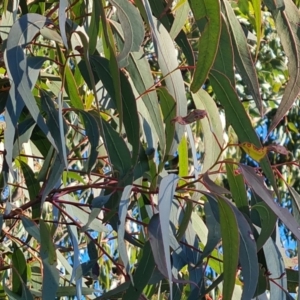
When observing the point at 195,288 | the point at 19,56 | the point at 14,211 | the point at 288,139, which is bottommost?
the point at 195,288

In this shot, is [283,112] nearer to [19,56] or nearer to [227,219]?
[227,219]

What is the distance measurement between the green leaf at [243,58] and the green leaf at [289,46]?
4 cm

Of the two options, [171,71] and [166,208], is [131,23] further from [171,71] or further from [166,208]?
[166,208]

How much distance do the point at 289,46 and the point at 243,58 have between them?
7cm

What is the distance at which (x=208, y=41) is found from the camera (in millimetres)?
928

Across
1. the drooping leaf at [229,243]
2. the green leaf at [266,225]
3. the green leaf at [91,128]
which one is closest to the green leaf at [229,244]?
the drooping leaf at [229,243]

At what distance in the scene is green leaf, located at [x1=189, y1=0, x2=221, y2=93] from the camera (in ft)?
3.03

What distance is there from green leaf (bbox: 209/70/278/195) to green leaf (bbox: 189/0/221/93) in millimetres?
118

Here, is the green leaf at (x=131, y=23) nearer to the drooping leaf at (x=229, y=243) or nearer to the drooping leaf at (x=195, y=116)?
the drooping leaf at (x=195, y=116)

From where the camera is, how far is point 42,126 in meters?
0.92

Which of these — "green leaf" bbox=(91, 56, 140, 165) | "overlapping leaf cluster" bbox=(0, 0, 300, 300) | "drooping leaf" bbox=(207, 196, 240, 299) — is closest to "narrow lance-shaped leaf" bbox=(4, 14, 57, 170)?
"overlapping leaf cluster" bbox=(0, 0, 300, 300)

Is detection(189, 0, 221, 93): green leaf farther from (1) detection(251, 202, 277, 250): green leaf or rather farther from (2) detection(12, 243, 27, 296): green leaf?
(2) detection(12, 243, 27, 296): green leaf

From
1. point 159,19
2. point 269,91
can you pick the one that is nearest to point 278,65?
point 269,91

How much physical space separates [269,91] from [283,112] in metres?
2.42
